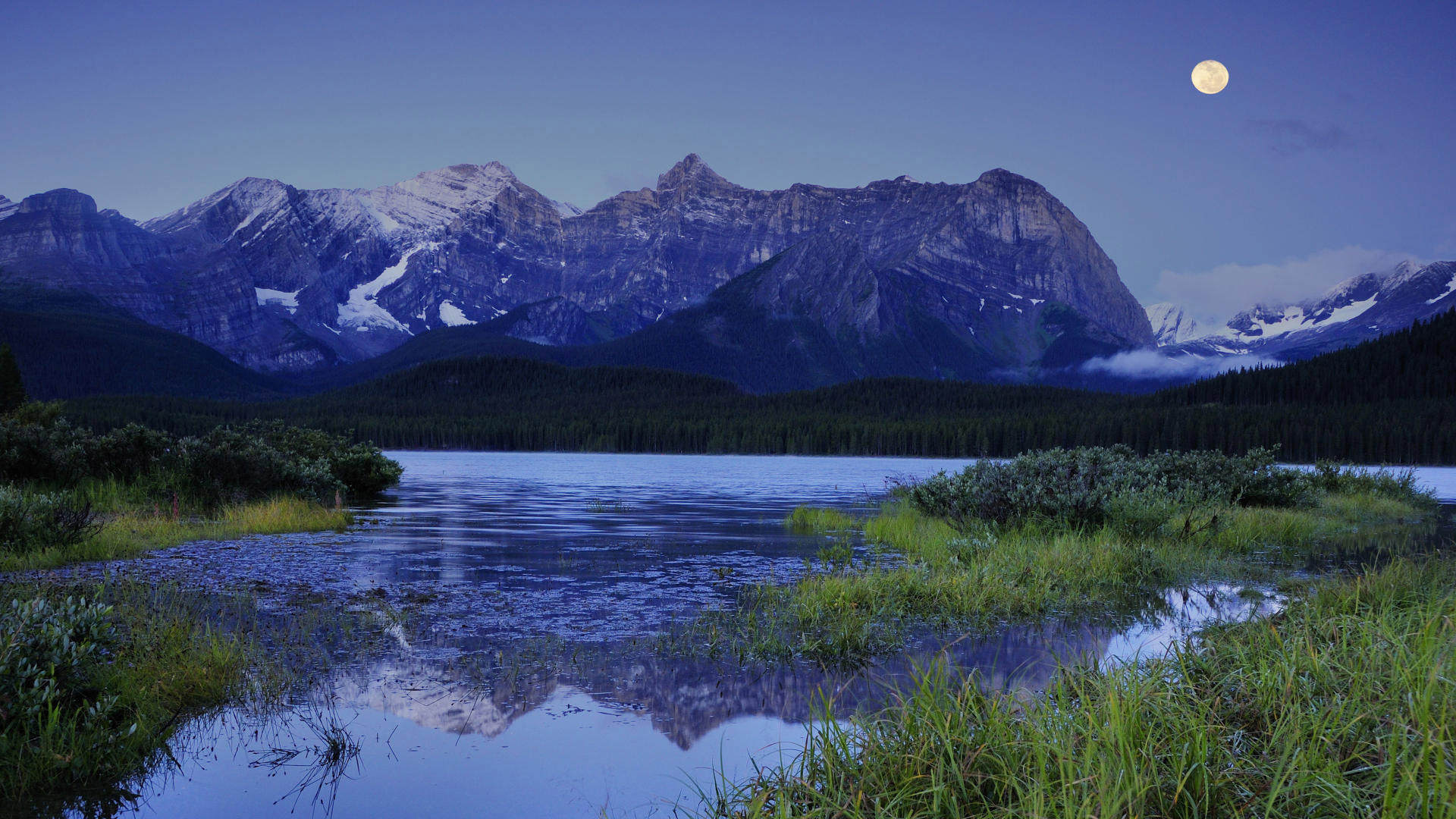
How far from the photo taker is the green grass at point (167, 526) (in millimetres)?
18516

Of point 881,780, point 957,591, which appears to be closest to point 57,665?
point 881,780

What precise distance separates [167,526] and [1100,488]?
24.1 meters

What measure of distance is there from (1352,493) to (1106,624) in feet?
116

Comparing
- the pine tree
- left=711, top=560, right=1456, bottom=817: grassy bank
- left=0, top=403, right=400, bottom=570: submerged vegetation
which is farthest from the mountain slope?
left=711, top=560, right=1456, bottom=817: grassy bank

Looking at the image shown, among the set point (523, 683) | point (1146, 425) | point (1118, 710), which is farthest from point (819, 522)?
point (1146, 425)

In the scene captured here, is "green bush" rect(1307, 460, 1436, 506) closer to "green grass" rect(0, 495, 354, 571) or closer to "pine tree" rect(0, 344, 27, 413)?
"green grass" rect(0, 495, 354, 571)

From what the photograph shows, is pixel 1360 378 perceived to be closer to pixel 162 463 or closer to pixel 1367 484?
pixel 1367 484

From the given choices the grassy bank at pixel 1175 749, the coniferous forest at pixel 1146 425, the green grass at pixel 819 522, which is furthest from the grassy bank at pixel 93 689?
the coniferous forest at pixel 1146 425

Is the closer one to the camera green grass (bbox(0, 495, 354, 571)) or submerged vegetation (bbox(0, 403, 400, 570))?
green grass (bbox(0, 495, 354, 571))

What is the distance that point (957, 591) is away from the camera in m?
16.5

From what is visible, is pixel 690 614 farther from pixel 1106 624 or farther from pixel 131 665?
pixel 131 665

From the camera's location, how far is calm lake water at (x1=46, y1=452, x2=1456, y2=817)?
8547 mm

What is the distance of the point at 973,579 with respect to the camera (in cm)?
1700

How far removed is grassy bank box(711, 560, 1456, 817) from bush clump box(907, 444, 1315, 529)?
16689 millimetres
